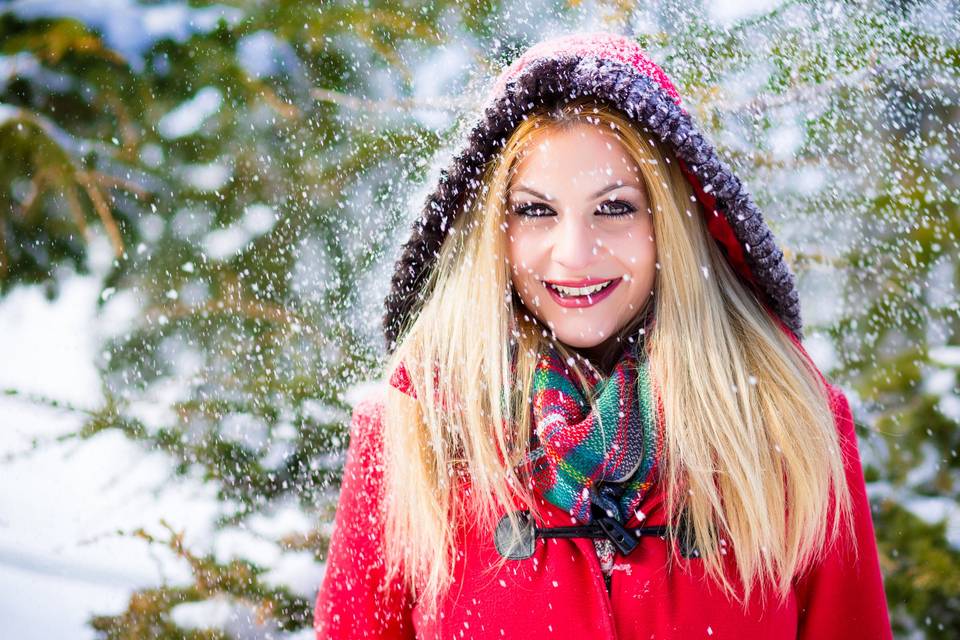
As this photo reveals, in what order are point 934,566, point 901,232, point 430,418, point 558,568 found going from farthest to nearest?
1. point 901,232
2. point 934,566
3. point 430,418
4. point 558,568

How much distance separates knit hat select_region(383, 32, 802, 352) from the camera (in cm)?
147

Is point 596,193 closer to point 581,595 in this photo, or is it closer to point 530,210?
point 530,210

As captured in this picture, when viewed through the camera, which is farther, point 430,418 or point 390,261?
point 390,261

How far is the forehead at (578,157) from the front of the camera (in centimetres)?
149

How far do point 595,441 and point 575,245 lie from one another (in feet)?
1.24

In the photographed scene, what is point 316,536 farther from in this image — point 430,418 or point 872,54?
point 872,54

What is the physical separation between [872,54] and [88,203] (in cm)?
273

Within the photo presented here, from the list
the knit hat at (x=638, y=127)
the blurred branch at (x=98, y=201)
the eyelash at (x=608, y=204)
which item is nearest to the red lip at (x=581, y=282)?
the eyelash at (x=608, y=204)

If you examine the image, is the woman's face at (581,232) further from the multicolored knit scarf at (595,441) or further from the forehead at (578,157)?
the multicolored knit scarf at (595,441)

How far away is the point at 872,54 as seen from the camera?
268cm

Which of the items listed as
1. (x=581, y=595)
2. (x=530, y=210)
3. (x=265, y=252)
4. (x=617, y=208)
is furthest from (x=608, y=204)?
(x=265, y=252)

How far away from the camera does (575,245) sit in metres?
1.48

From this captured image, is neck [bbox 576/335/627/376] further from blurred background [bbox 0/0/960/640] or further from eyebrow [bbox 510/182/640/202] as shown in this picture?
blurred background [bbox 0/0/960/640]

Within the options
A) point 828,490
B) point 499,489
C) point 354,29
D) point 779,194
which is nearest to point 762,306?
point 828,490
